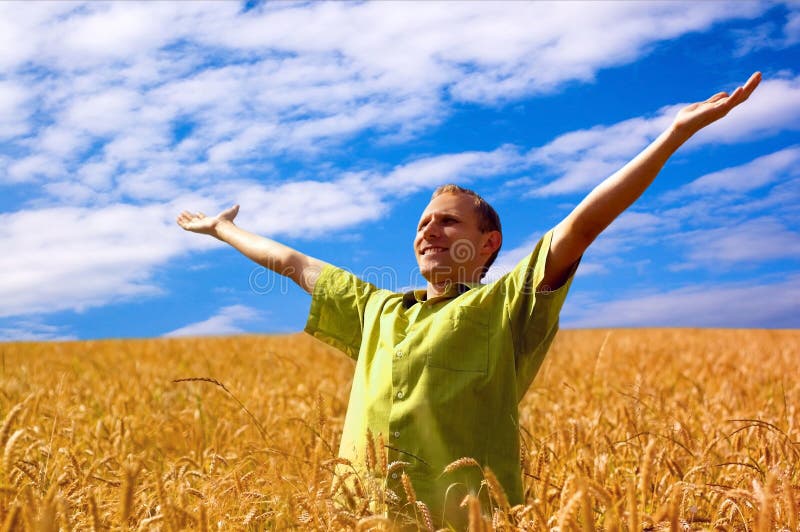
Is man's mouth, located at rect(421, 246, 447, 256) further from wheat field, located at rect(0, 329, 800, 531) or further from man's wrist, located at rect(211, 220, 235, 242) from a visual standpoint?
man's wrist, located at rect(211, 220, 235, 242)

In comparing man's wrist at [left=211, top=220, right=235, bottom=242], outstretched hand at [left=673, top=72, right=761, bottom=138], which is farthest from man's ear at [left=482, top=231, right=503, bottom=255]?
man's wrist at [left=211, top=220, right=235, bottom=242]

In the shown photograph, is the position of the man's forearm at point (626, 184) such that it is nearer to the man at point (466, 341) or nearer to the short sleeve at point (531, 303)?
the man at point (466, 341)

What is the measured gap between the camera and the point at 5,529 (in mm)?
1330

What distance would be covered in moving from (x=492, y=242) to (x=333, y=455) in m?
0.87

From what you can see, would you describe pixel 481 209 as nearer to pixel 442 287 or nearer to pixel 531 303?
pixel 442 287

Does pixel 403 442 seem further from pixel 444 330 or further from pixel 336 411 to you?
pixel 336 411

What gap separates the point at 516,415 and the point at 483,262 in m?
0.59

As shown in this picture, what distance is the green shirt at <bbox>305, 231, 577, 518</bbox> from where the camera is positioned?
208 cm

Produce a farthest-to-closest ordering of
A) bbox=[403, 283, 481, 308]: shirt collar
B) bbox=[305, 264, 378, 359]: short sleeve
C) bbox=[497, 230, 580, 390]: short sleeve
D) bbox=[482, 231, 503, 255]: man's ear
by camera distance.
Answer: bbox=[305, 264, 378, 359]: short sleeve
bbox=[482, 231, 503, 255]: man's ear
bbox=[403, 283, 481, 308]: shirt collar
bbox=[497, 230, 580, 390]: short sleeve

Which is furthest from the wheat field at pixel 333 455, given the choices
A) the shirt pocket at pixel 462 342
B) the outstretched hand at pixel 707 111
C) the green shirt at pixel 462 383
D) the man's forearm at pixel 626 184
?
the outstretched hand at pixel 707 111

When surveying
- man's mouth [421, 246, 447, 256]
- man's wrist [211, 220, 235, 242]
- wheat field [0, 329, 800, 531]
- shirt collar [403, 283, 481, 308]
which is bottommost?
wheat field [0, 329, 800, 531]

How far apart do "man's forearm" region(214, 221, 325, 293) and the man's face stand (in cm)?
45

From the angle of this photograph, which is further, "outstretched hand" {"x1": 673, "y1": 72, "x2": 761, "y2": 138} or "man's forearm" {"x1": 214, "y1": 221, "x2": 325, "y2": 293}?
"man's forearm" {"x1": 214, "y1": 221, "x2": 325, "y2": 293}

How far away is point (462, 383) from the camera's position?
6.91ft
